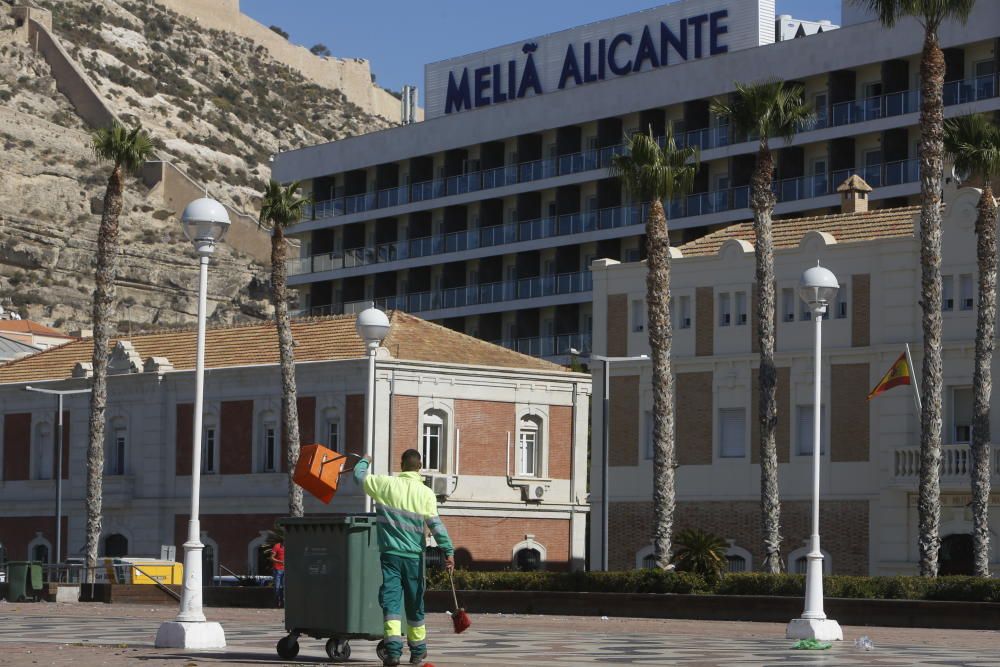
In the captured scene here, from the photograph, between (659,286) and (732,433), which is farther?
(732,433)

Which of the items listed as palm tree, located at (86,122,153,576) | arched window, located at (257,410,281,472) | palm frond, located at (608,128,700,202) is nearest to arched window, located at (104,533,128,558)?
arched window, located at (257,410,281,472)

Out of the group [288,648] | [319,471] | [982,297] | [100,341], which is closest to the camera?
[319,471]

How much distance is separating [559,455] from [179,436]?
1236 cm

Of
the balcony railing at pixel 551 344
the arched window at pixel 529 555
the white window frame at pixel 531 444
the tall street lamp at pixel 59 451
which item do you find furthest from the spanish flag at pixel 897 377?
the balcony railing at pixel 551 344

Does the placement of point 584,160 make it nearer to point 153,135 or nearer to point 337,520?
point 337,520

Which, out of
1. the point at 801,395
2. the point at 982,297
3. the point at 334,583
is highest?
the point at 982,297

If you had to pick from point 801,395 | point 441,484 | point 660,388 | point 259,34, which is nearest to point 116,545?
point 441,484

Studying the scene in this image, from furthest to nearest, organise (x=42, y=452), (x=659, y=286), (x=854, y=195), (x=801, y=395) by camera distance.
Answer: (x=42, y=452) < (x=854, y=195) < (x=801, y=395) < (x=659, y=286)

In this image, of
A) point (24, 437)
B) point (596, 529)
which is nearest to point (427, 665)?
point (596, 529)

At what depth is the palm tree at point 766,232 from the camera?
146 ft

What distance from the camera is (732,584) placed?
40.2m

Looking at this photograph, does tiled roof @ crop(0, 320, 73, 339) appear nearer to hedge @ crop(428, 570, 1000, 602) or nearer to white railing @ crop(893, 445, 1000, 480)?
hedge @ crop(428, 570, 1000, 602)

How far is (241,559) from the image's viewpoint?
60.3 m

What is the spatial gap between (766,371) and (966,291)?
7.15 meters
